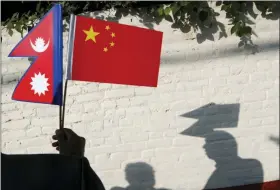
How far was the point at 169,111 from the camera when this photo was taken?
4215mm

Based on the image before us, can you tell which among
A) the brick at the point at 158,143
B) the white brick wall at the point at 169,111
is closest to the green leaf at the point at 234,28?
the white brick wall at the point at 169,111

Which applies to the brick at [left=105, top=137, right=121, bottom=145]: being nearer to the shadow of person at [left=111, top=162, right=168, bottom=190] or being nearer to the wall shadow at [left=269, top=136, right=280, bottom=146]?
the shadow of person at [left=111, top=162, right=168, bottom=190]

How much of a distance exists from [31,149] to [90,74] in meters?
1.55

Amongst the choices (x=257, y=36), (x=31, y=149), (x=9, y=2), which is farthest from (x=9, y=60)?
(x=257, y=36)

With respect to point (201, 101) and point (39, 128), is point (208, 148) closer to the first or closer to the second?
point (201, 101)

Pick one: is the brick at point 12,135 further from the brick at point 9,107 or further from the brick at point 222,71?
the brick at point 222,71

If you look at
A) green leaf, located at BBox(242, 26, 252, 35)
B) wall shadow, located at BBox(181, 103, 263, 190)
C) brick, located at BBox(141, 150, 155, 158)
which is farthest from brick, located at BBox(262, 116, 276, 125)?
brick, located at BBox(141, 150, 155, 158)

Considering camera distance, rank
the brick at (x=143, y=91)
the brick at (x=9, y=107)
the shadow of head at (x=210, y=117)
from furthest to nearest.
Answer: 1. the shadow of head at (x=210, y=117)
2. the brick at (x=143, y=91)
3. the brick at (x=9, y=107)

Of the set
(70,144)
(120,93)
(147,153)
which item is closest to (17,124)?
(120,93)

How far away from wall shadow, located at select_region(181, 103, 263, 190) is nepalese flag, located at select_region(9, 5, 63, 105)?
5.72 ft

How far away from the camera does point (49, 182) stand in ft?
7.61

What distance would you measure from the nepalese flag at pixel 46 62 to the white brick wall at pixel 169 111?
1278 millimetres

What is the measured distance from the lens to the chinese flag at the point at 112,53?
2791 mm

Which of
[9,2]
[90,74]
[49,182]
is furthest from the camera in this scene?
[9,2]
